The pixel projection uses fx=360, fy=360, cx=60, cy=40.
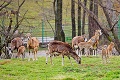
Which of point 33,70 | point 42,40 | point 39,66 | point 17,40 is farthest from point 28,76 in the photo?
point 42,40

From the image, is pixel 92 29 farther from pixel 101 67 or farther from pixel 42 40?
pixel 101 67

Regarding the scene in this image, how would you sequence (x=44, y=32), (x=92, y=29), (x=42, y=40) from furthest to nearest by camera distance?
1. (x=44, y=32)
2. (x=42, y=40)
3. (x=92, y=29)

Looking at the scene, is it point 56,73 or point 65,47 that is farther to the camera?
point 65,47

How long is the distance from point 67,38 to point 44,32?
3.78 meters

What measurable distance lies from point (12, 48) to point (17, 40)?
0.55 metres

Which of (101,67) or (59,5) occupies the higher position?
(59,5)

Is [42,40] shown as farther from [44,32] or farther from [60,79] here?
[60,79]

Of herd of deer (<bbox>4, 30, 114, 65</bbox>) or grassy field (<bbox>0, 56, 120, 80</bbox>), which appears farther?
herd of deer (<bbox>4, 30, 114, 65</bbox>)

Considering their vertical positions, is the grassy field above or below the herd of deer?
below

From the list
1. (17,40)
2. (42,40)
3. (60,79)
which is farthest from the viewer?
(42,40)

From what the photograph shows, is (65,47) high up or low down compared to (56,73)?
up

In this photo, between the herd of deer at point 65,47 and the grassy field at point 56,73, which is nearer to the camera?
the grassy field at point 56,73

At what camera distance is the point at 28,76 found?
11.6 m

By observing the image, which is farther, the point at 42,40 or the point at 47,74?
the point at 42,40
